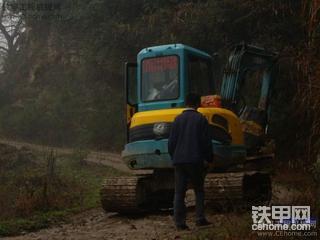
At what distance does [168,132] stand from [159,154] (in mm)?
454

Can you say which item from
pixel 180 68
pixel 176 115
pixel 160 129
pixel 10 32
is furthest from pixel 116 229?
pixel 10 32

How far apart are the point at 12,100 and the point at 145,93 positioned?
30101 millimetres

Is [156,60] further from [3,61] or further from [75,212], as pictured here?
[3,61]

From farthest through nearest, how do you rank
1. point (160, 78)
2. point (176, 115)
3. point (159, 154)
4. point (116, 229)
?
point (160, 78), point (159, 154), point (176, 115), point (116, 229)

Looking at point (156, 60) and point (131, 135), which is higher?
point (156, 60)

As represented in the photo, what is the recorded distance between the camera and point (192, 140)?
8.62m

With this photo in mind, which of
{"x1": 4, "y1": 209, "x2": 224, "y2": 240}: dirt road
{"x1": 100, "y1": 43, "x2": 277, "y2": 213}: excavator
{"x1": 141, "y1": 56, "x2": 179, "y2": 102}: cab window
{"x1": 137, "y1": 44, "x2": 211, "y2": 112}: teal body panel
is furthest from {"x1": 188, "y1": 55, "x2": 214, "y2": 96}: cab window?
{"x1": 4, "y1": 209, "x2": 224, "y2": 240}: dirt road

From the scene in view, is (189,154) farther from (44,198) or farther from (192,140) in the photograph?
(44,198)

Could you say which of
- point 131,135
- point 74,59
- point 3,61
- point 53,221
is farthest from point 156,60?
point 3,61

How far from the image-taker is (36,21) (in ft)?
132

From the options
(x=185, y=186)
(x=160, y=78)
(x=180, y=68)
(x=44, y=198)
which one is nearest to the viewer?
(x=185, y=186)

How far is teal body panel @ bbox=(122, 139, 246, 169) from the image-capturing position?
9.96m

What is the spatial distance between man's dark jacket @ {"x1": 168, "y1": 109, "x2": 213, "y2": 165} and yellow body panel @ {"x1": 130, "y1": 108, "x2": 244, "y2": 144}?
3.24 feet

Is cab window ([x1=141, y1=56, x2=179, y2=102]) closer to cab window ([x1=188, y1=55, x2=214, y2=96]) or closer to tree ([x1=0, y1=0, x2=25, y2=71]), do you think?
cab window ([x1=188, y1=55, x2=214, y2=96])
